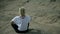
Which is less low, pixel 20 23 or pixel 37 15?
pixel 20 23

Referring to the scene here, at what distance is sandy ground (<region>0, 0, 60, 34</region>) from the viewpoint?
5316mm

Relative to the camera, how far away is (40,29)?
5316mm

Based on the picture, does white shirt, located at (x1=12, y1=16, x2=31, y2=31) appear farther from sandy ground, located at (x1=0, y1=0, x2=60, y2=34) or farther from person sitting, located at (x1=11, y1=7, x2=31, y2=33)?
sandy ground, located at (x1=0, y1=0, x2=60, y2=34)

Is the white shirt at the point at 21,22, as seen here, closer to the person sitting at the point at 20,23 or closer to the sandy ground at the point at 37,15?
the person sitting at the point at 20,23

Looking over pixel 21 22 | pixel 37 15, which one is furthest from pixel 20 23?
pixel 37 15

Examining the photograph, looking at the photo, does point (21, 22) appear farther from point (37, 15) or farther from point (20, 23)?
point (37, 15)

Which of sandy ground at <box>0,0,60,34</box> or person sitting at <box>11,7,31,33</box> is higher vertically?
person sitting at <box>11,7,31,33</box>

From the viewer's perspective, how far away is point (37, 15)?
21.0 feet

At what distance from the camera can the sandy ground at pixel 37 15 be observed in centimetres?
532

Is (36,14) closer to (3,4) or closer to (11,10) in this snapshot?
(11,10)

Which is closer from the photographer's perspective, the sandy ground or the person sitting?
the person sitting

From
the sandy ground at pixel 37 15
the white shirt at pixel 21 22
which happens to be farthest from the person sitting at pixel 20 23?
the sandy ground at pixel 37 15

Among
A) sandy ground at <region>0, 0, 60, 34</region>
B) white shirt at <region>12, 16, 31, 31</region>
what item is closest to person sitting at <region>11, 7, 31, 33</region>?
white shirt at <region>12, 16, 31, 31</region>

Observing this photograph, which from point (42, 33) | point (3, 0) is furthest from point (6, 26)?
point (3, 0)
